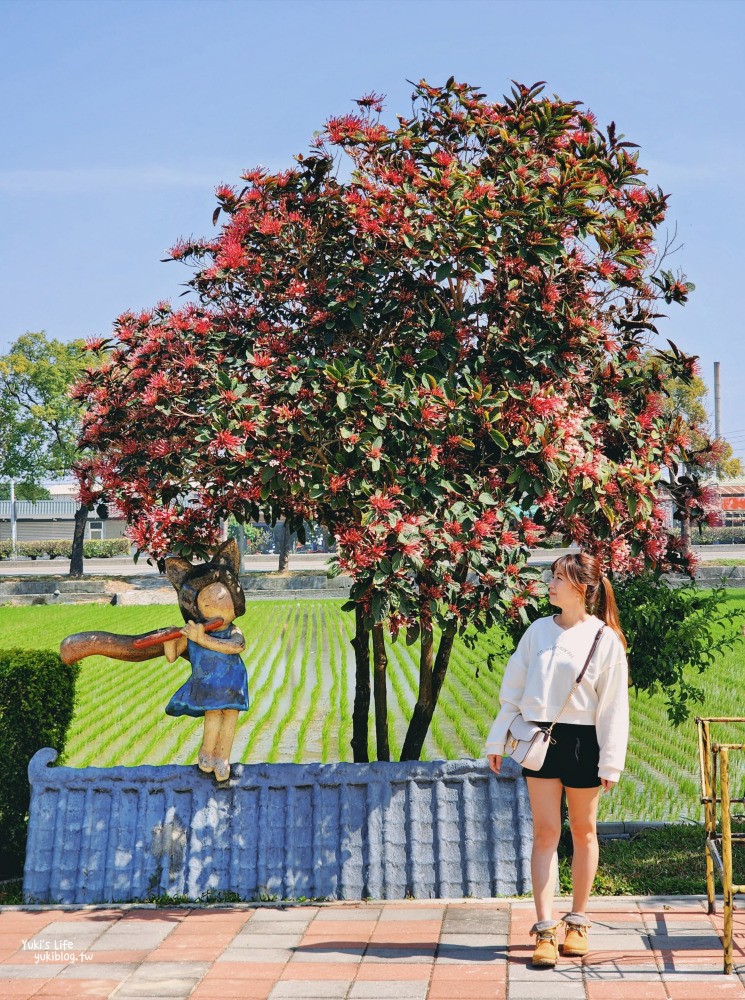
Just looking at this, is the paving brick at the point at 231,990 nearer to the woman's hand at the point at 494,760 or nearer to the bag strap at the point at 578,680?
the woman's hand at the point at 494,760

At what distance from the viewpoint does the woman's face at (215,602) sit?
648 cm

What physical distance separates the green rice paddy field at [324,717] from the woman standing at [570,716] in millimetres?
3212

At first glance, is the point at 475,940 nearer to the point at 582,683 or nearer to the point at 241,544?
the point at 582,683

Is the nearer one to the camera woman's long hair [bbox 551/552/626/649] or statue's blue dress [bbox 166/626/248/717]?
woman's long hair [bbox 551/552/626/649]

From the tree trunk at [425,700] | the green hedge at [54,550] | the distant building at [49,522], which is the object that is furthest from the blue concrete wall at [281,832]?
the distant building at [49,522]

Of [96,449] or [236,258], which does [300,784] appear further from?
[236,258]

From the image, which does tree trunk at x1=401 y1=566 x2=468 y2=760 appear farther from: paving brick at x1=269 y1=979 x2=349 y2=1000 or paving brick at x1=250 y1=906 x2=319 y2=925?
paving brick at x1=269 y1=979 x2=349 y2=1000

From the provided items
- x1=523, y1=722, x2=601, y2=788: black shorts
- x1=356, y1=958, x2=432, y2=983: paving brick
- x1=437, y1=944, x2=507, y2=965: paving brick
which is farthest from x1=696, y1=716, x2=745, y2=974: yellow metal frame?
x1=356, y1=958, x2=432, y2=983: paving brick

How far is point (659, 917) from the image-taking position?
18.2 ft

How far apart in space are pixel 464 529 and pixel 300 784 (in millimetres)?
1592

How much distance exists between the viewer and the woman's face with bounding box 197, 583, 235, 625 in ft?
21.2

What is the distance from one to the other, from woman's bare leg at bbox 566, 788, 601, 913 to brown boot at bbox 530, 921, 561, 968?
0.66 ft

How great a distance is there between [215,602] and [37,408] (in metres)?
35.9

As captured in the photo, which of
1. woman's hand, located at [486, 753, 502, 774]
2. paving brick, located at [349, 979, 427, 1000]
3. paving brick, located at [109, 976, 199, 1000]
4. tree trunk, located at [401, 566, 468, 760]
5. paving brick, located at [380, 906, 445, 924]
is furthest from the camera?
tree trunk, located at [401, 566, 468, 760]
